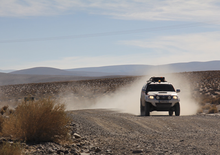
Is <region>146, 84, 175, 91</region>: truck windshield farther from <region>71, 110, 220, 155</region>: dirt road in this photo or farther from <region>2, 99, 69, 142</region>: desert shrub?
<region>2, 99, 69, 142</region>: desert shrub

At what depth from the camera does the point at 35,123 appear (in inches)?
404

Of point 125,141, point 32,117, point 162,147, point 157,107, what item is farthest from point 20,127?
point 157,107

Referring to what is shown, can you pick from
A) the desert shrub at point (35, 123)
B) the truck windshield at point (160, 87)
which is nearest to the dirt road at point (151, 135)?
the desert shrub at point (35, 123)

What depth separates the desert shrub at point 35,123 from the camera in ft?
33.2

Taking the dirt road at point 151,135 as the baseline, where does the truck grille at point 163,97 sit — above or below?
above

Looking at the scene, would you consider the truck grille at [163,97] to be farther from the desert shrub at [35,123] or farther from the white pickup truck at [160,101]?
the desert shrub at [35,123]

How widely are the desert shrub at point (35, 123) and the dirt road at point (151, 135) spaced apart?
143 centimetres

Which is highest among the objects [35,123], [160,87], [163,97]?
[160,87]

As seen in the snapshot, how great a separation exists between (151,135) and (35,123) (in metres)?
4.21

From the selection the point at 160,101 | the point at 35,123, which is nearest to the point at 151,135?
the point at 35,123

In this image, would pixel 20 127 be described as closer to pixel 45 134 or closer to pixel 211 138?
pixel 45 134

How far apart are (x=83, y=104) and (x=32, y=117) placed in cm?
3561

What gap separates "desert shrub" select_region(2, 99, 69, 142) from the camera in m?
10.1

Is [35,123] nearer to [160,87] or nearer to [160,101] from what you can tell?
[160,101]
